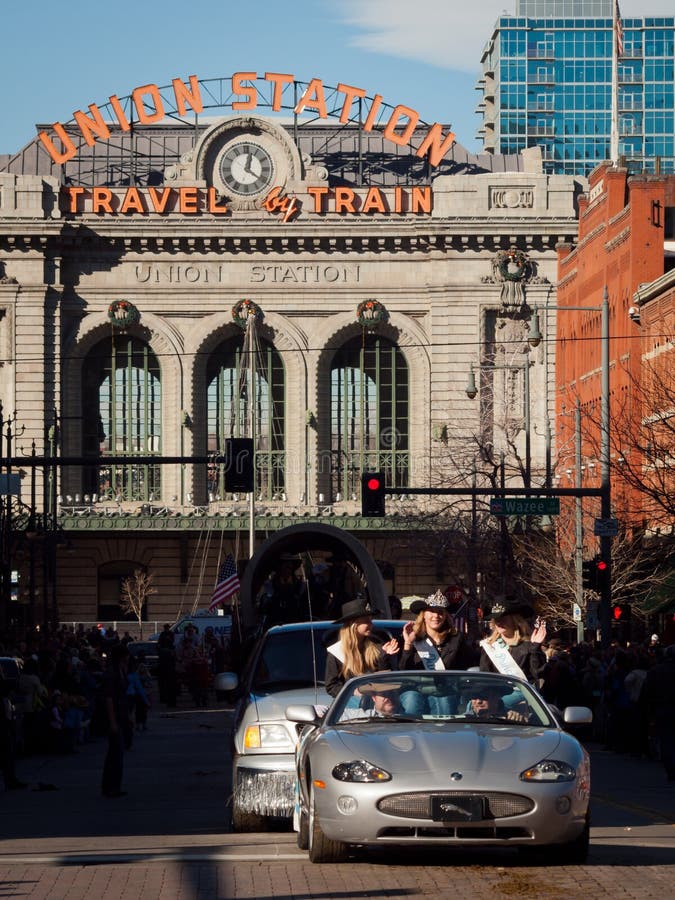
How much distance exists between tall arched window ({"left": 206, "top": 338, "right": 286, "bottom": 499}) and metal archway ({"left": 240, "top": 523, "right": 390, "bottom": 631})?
57563 millimetres

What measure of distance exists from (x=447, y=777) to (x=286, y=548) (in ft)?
55.7

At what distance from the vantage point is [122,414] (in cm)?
8888

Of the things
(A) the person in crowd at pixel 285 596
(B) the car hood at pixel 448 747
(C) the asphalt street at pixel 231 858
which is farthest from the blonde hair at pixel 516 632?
(A) the person in crowd at pixel 285 596

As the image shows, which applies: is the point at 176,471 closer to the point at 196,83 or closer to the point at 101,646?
the point at 196,83

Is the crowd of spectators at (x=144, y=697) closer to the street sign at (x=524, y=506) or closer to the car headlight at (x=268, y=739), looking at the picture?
the street sign at (x=524, y=506)

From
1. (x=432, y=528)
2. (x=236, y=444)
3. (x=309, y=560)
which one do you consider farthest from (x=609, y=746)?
(x=432, y=528)

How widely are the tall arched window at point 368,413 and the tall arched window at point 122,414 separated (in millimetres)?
7973

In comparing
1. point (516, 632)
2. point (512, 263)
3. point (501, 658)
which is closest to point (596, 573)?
point (516, 632)

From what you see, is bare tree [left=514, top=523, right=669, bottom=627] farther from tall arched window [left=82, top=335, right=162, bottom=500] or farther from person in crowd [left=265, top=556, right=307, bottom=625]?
tall arched window [left=82, top=335, right=162, bottom=500]

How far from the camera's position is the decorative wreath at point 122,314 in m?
85.9

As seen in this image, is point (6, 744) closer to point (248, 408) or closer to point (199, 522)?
point (199, 522)

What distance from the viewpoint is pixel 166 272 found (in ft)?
286

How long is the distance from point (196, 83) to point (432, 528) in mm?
21344


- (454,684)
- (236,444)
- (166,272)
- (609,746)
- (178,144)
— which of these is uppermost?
(178,144)
